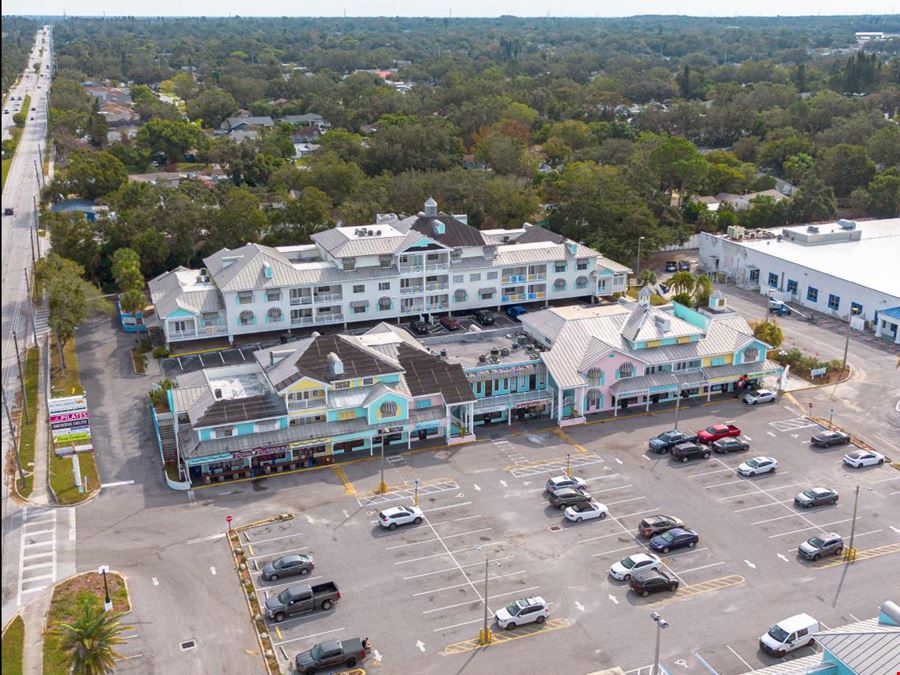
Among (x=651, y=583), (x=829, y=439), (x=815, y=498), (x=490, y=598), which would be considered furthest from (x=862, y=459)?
(x=490, y=598)

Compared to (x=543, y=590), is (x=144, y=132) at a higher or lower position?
higher

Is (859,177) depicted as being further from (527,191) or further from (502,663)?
(502,663)

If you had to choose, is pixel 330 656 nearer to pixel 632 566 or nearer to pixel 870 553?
pixel 632 566

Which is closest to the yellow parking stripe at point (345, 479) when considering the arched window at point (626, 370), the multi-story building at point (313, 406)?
the multi-story building at point (313, 406)

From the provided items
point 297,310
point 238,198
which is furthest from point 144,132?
point 297,310

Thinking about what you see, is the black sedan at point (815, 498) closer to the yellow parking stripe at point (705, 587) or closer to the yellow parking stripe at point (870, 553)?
the yellow parking stripe at point (870, 553)

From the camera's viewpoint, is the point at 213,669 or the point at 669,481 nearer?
the point at 213,669

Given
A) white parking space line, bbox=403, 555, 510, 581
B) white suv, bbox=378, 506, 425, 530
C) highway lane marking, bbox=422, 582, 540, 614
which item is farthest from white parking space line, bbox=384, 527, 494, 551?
highway lane marking, bbox=422, 582, 540, 614

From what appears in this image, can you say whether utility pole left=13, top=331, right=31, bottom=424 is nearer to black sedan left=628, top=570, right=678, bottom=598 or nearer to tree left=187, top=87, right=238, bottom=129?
black sedan left=628, top=570, right=678, bottom=598
